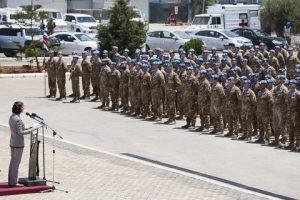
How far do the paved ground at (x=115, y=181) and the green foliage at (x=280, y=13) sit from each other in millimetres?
39238

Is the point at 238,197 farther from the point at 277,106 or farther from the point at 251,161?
the point at 277,106

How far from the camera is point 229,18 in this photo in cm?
5556

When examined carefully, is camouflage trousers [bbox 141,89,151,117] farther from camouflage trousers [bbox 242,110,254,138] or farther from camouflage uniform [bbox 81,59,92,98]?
camouflage trousers [bbox 242,110,254,138]

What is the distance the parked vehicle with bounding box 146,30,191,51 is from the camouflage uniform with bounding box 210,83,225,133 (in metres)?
23.4

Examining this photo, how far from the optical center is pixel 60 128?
22328 mm

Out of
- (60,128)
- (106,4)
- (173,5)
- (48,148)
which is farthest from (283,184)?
(173,5)

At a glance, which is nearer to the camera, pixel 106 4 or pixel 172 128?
pixel 172 128

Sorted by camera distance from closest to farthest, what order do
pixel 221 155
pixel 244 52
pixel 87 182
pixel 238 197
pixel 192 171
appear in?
pixel 238 197, pixel 87 182, pixel 192 171, pixel 221 155, pixel 244 52

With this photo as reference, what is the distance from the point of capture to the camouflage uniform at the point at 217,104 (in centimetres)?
2095

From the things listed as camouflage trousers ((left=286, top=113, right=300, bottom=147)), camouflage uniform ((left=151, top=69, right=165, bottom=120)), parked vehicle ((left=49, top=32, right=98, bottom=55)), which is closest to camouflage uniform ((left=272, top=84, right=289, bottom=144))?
camouflage trousers ((left=286, top=113, right=300, bottom=147))

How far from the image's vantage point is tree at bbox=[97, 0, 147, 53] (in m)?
36.1

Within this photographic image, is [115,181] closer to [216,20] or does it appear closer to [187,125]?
[187,125]

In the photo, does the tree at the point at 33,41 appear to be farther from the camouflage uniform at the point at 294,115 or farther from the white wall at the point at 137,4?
the white wall at the point at 137,4

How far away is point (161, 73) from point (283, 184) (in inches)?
331
